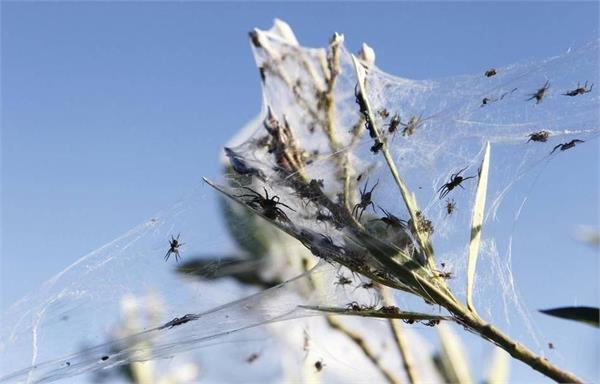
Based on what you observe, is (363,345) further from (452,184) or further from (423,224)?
(423,224)

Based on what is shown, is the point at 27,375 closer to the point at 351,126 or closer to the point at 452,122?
the point at 351,126

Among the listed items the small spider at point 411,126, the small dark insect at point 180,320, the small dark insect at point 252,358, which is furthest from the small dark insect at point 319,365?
the small spider at point 411,126

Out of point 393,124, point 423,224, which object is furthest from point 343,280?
point 393,124

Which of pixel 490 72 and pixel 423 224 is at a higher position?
pixel 490 72

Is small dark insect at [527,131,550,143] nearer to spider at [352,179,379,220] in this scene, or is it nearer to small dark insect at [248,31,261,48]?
spider at [352,179,379,220]

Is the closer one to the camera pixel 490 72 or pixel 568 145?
pixel 568 145

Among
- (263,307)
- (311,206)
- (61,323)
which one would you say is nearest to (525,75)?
(311,206)

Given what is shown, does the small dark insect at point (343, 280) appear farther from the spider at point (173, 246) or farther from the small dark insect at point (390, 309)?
the spider at point (173, 246)
